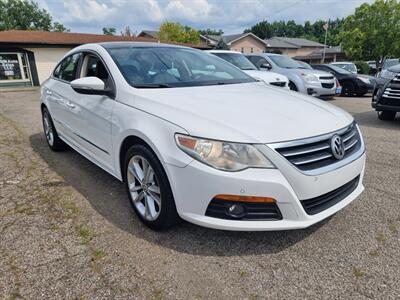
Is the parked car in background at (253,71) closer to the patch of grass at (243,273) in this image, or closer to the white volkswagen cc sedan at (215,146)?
the white volkswagen cc sedan at (215,146)

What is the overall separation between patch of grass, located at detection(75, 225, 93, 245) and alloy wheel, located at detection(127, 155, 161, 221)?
452 mm

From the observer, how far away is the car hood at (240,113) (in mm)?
2143

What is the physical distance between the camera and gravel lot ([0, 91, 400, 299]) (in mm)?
2051

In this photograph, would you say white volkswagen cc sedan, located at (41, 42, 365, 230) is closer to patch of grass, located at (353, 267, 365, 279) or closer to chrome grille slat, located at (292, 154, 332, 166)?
chrome grille slat, located at (292, 154, 332, 166)

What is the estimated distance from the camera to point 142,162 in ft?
8.63

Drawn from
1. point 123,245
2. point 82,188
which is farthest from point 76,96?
point 123,245

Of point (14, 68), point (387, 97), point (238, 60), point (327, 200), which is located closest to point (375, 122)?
point (387, 97)

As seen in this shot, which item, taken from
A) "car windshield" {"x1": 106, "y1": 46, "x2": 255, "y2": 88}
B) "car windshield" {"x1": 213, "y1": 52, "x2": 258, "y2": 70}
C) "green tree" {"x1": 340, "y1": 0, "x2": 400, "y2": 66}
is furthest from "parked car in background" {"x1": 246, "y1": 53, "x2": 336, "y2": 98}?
"green tree" {"x1": 340, "y1": 0, "x2": 400, "y2": 66}

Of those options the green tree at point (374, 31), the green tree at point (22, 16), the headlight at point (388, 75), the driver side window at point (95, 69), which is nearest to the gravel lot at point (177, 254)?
the driver side window at point (95, 69)

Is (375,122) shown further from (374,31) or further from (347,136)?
(374,31)

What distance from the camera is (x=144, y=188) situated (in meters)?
2.69

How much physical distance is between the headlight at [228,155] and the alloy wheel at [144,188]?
1.75 ft

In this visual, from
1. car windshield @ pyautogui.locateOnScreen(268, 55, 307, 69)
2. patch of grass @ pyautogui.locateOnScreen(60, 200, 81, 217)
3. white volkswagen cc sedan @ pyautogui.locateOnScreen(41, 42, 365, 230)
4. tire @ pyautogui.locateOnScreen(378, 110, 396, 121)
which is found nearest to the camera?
white volkswagen cc sedan @ pyautogui.locateOnScreen(41, 42, 365, 230)

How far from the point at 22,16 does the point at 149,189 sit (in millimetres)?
54844
